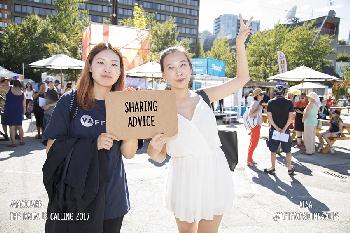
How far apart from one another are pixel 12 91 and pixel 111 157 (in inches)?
338

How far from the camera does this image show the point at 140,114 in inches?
83.5

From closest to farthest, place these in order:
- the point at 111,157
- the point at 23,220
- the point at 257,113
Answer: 1. the point at 111,157
2. the point at 23,220
3. the point at 257,113

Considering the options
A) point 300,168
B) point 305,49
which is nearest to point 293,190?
point 300,168

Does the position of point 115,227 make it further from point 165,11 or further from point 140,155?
point 165,11

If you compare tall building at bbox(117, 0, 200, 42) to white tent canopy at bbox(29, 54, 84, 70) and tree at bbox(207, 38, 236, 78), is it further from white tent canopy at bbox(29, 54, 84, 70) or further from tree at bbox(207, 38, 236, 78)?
white tent canopy at bbox(29, 54, 84, 70)

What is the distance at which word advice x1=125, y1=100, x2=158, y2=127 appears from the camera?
2105 millimetres

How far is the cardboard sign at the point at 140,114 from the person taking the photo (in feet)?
6.77

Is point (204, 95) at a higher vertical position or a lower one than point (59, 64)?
lower

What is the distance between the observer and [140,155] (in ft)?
28.6

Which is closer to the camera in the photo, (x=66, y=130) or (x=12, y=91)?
(x=66, y=130)

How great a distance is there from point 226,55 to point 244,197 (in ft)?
153

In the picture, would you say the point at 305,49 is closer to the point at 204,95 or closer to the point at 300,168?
the point at 300,168

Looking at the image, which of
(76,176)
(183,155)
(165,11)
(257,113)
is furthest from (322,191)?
(165,11)

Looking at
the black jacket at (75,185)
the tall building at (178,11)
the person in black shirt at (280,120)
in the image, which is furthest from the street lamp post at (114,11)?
the tall building at (178,11)
